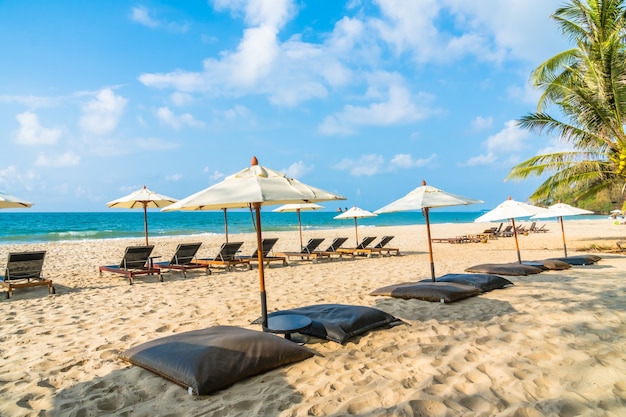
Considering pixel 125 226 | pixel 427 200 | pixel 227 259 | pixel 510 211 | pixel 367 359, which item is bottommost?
pixel 367 359

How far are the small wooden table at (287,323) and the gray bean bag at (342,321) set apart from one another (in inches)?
2.8

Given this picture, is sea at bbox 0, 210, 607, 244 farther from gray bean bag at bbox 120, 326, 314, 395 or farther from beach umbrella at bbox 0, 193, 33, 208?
gray bean bag at bbox 120, 326, 314, 395

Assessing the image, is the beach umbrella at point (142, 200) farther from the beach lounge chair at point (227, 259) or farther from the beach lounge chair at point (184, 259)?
the beach lounge chair at point (227, 259)

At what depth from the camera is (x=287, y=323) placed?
12.8 feet

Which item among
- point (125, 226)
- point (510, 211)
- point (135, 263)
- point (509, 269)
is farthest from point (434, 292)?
point (125, 226)

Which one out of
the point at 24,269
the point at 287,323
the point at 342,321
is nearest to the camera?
the point at 287,323

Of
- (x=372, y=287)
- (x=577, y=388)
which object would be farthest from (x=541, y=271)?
(x=577, y=388)

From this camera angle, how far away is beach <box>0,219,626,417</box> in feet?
8.41

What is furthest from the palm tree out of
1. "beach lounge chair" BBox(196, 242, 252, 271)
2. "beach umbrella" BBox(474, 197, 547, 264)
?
"beach lounge chair" BBox(196, 242, 252, 271)

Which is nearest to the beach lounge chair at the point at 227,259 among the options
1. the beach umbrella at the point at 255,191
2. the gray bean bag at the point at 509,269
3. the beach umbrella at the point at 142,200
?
the beach umbrella at the point at 142,200

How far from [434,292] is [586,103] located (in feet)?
33.0

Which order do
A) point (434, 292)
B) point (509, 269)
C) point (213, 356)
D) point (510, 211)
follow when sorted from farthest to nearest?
point (510, 211) < point (509, 269) < point (434, 292) < point (213, 356)

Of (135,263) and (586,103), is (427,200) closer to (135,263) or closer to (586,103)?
(135,263)

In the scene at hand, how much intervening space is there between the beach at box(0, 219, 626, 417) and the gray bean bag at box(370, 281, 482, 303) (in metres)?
0.13
